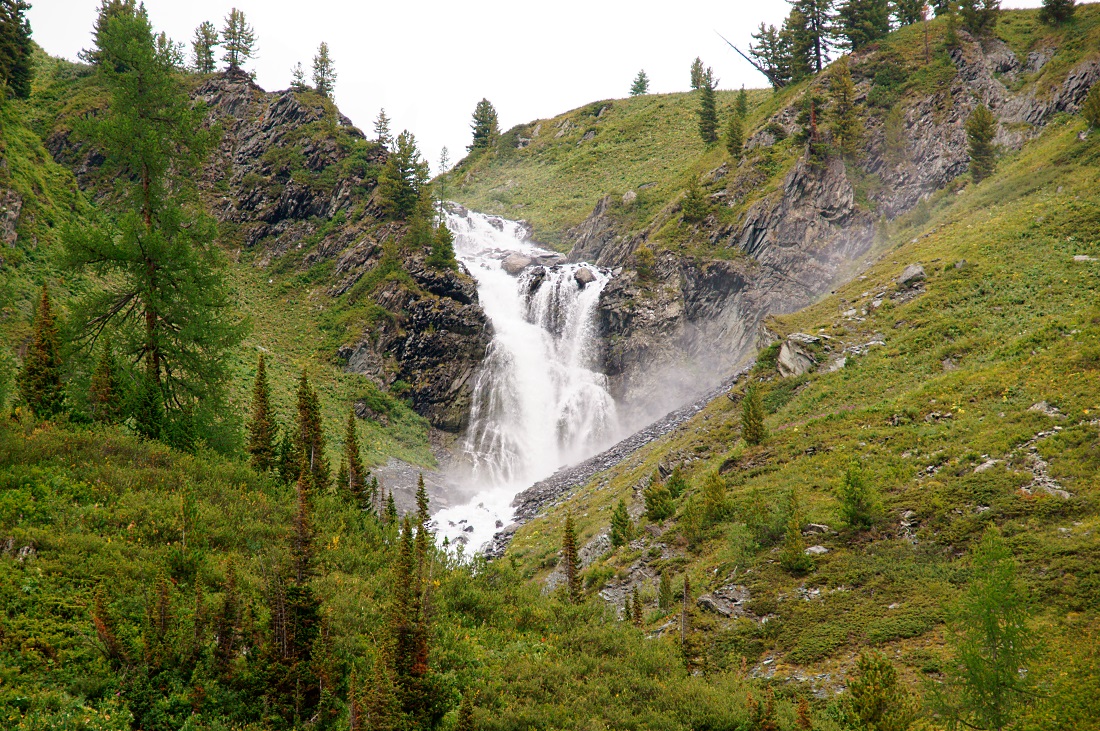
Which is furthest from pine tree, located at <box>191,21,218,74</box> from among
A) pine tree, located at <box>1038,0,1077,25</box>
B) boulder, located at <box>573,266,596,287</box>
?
pine tree, located at <box>1038,0,1077,25</box>

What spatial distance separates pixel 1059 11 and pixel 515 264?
64.7 m

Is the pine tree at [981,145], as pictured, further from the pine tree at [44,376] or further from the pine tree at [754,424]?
the pine tree at [44,376]

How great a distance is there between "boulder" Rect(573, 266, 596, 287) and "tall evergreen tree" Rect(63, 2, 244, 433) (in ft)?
172

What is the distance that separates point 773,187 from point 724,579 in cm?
5483

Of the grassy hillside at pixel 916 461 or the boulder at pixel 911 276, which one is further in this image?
the boulder at pixel 911 276


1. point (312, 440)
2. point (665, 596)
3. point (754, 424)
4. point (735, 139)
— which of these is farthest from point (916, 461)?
point (735, 139)

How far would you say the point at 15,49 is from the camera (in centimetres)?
6091

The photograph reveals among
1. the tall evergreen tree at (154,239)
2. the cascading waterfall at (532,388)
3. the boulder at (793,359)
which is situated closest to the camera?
the tall evergreen tree at (154,239)

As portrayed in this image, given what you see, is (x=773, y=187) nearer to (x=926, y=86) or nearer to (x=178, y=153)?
(x=926, y=86)

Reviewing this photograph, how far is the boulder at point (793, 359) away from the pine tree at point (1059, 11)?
57.4 meters

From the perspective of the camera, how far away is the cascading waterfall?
57.1 metres

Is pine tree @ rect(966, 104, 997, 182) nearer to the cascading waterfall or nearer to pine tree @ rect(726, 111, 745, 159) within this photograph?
pine tree @ rect(726, 111, 745, 159)

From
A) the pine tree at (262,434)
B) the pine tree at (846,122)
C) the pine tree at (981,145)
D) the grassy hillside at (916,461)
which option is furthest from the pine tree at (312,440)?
the pine tree at (846,122)

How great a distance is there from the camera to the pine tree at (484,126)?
132 m
